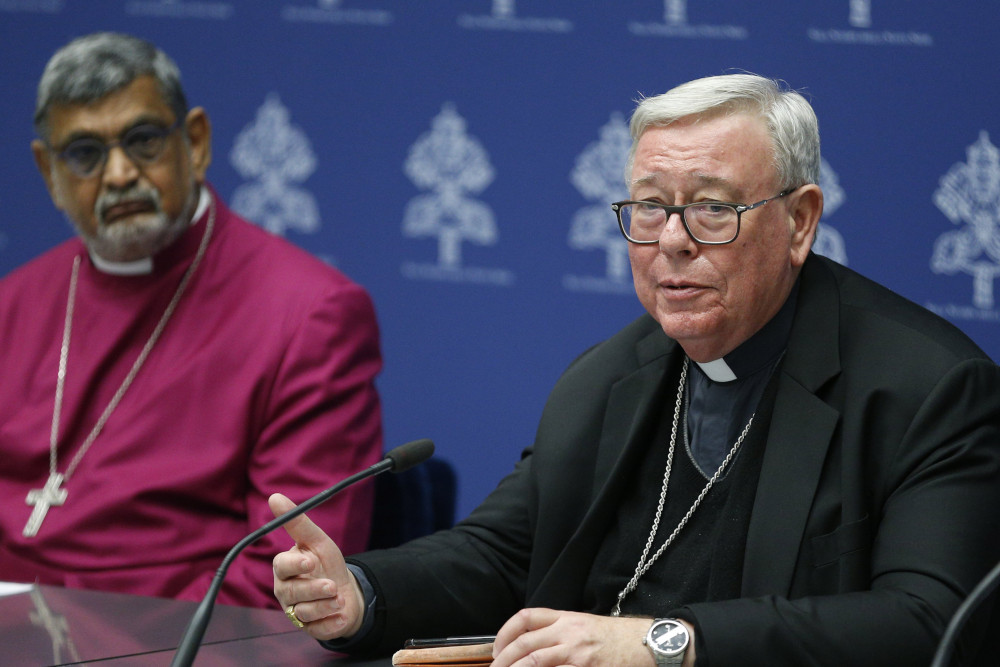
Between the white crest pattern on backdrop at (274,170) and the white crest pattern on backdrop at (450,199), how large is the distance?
357mm

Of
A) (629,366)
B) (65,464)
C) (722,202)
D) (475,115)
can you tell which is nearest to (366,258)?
(475,115)

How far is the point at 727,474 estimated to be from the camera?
216 cm

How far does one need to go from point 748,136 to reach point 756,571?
68cm

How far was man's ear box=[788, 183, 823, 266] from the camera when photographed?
2.10 meters

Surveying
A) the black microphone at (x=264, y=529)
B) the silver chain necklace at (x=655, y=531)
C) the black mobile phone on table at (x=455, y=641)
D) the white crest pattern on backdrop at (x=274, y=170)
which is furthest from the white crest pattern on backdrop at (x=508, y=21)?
the black mobile phone on table at (x=455, y=641)

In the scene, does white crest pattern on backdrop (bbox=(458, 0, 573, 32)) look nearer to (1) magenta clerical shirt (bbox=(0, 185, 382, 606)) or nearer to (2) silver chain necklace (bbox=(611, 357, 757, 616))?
(1) magenta clerical shirt (bbox=(0, 185, 382, 606))

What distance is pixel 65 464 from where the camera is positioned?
2986mm

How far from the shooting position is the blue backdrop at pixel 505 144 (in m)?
2.94

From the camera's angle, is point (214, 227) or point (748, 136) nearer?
point (748, 136)

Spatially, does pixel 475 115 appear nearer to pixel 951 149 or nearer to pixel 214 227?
pixel 214 227

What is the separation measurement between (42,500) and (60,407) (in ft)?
0.77

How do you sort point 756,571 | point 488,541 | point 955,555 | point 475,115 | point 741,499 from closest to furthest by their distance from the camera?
point 955,555, point 756,571, point 741,499, point 488,541, point 475,115

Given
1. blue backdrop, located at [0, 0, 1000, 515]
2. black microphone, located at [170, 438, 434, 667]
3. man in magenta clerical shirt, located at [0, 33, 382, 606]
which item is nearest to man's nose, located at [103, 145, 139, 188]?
man in magenta clerical shirt, located at [0, 33, 382, 606]

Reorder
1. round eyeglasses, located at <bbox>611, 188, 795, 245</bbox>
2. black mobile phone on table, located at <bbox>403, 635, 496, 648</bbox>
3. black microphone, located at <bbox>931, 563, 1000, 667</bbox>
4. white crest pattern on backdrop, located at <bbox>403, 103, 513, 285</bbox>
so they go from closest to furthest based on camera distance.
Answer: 1. black microphone, located at <bbox>931, 563, 1000, 667</bbox>
2. black mobile phone on table, located at <bbox>403, 635, 496, 648</bbox>
3. round eyeglasses, located at <bbox>611, 188, 795, 245</bbox>
4. white crest pattern on backdrop, located at <bbox>403, 103, 513, 285</bbox>
